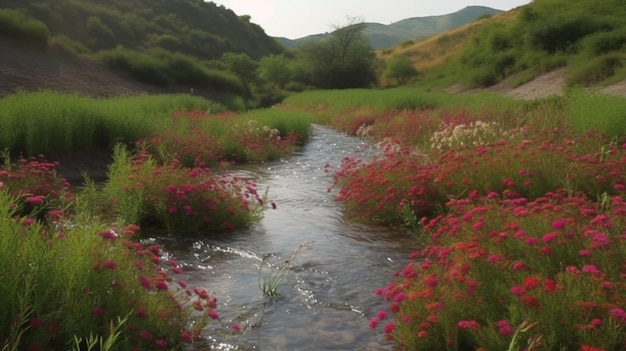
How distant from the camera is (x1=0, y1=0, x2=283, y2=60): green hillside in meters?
43.7

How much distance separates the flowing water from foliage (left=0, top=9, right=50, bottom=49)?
62.0 ft

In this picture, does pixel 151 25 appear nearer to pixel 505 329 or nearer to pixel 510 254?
pixel 510 254

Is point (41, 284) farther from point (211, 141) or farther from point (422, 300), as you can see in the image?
point (211, 141)

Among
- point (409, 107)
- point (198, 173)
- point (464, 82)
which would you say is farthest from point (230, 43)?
point (198, 173)

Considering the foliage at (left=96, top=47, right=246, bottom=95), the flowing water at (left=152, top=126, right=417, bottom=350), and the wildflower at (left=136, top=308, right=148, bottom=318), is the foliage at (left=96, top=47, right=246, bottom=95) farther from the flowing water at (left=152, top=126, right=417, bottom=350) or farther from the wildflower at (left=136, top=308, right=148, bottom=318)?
the wildflower at (left=136, top=308, right=148, bottom=318)

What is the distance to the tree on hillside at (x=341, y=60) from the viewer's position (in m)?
57.4

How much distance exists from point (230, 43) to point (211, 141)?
68.5m

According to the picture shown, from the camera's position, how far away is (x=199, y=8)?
3354 inches

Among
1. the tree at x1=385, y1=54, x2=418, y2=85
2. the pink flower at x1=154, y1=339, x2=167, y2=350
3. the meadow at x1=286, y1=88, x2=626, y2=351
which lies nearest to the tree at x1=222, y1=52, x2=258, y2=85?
the tree at x1=385, y1=54, x2=418, y2=85

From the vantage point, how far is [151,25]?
61125 mm

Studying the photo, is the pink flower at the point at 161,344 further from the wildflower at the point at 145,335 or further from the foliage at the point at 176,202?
the foliage at the point at 176,202

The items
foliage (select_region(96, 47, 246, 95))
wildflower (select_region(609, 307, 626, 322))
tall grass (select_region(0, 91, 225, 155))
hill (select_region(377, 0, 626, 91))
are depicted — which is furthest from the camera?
foliage (select_region(96, 47, 246, 95))

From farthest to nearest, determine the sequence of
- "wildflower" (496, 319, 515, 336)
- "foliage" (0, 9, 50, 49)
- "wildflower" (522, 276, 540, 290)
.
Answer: "foliage" (0, 9, 50, 49)
"wildflower" (522, 276, 540, 290)
"wildflower" (496, 319, 515, 336)

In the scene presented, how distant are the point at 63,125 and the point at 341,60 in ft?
163
